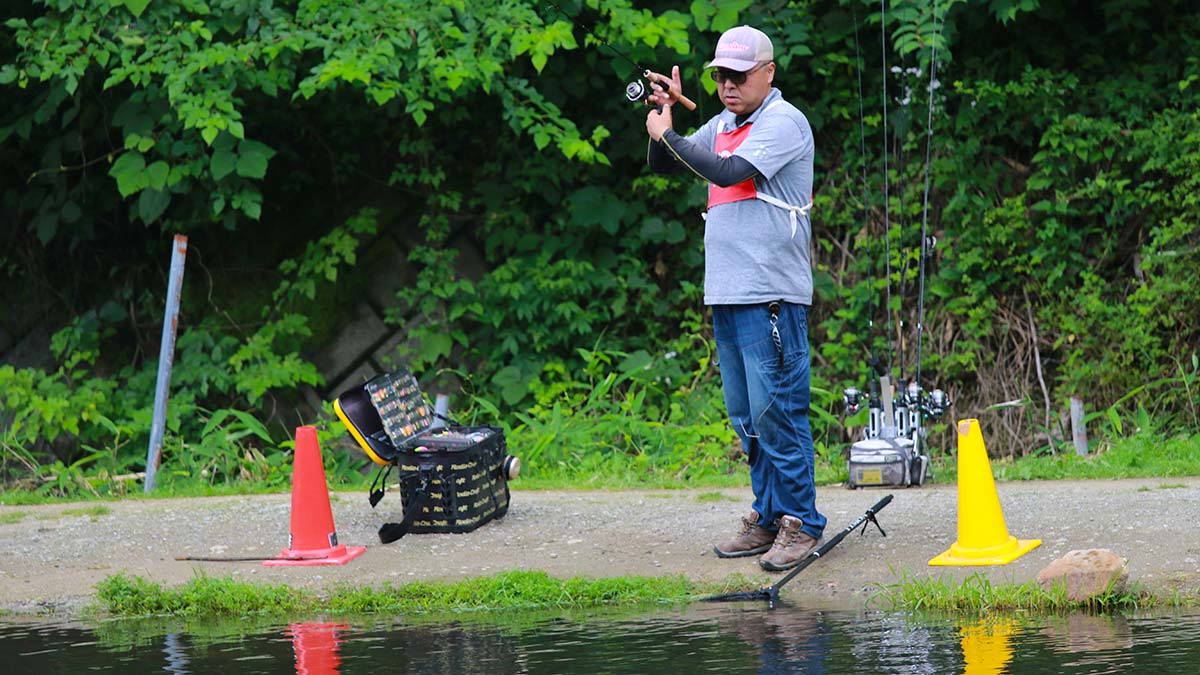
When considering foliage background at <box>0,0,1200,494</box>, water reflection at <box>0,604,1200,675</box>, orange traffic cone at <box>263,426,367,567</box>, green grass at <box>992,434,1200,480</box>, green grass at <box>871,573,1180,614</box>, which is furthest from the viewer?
foliage background at <box>0,0,1200,494</box>

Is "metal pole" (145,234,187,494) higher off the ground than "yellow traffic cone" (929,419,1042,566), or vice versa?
"metal pole" (145,234,187,494)

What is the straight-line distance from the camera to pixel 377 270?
11195mm

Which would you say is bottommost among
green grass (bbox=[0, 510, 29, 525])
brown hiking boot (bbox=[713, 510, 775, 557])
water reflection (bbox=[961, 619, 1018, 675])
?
water reflection (bbox=[961, 619, 1018, 675])

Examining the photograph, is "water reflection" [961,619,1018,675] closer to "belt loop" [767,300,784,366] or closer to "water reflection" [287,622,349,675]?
"belt loop" [767,300,784,366]

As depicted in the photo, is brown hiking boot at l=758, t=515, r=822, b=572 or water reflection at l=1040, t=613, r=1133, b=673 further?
brown hiking boot at l=758, t=515, r=822, b=572

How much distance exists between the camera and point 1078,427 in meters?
9.22

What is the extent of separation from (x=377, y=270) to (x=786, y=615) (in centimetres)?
661

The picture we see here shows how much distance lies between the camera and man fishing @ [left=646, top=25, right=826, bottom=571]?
18.4 ft

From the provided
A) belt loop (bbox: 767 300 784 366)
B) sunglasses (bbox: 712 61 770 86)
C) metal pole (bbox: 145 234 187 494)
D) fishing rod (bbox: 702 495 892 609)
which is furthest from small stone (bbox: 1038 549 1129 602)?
metal pole (bbox: 145 234 187 494)

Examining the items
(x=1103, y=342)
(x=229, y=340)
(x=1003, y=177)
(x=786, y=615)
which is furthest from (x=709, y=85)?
(x=786, y=615)

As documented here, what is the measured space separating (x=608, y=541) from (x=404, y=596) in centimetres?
104

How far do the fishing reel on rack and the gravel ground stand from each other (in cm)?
15

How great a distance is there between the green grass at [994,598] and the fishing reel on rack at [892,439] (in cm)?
231

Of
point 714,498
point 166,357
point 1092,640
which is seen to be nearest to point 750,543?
point 714,498
